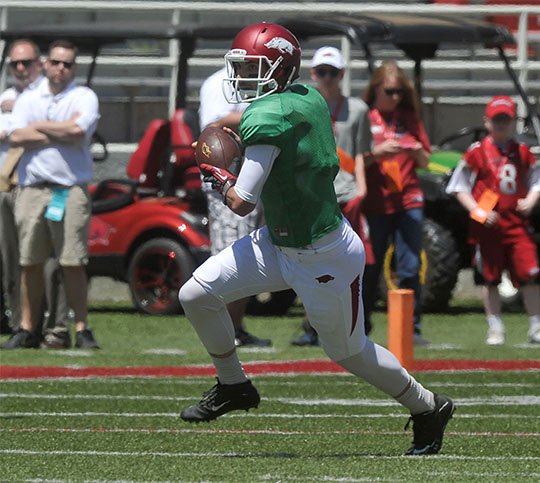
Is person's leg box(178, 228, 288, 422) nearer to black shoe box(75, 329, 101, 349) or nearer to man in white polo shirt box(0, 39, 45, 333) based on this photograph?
black shoe box(75, 329, 101, 349)

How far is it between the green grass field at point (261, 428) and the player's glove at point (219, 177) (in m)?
1.07

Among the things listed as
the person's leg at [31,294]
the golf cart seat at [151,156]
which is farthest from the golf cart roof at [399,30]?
the person's leg at [31,294]

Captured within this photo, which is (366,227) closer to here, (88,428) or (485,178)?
(485,178)

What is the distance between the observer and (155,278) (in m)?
15.1

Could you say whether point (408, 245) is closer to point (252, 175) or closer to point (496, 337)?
point (496, 337)

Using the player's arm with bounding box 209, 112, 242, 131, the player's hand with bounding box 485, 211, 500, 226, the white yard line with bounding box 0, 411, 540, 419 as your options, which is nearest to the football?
the white yard line with bounding box 0, 411, 540, 419

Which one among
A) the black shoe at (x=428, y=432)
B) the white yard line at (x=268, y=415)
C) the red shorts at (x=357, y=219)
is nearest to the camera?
the black shoe at (x=428, y=432)

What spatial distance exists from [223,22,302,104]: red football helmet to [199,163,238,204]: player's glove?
0.92ft

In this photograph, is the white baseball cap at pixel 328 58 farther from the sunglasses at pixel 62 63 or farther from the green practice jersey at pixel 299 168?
the green practice jersey at pixel 299 168

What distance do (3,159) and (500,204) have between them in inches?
138

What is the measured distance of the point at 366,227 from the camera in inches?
495

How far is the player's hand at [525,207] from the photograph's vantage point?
42.0 ft

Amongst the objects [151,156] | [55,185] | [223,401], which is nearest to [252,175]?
[223,401]

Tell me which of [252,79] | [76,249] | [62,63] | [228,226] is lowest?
[76,249]
